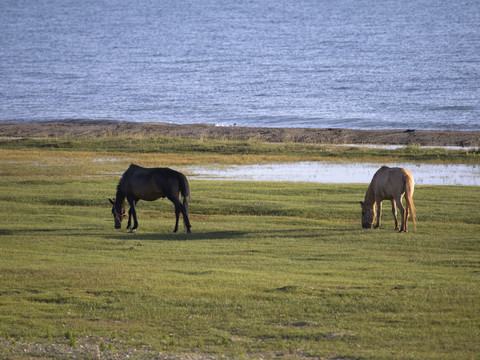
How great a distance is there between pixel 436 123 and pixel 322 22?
12322 centimetres

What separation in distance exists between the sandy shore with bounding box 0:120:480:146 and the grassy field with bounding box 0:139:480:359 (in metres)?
33.1

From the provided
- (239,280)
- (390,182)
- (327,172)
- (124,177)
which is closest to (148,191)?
(124,177)

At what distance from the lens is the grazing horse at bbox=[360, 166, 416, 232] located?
1941 centimetres

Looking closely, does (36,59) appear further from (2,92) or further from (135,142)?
(135,142)

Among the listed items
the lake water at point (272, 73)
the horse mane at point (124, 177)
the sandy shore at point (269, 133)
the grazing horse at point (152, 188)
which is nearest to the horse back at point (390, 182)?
the grazing horse at point (152, 188)

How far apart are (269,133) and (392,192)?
46858mm

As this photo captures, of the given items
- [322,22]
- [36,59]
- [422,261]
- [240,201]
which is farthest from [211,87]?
[422,261]

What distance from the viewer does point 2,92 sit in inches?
5118

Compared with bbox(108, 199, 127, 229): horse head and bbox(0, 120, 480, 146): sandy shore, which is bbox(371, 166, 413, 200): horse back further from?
bbox(0, 120, 480, 146): sandy shore

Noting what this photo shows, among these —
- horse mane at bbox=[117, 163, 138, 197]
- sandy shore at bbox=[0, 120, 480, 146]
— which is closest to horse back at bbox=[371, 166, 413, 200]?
horse mane at bbox=[117, 163, 138, 197]

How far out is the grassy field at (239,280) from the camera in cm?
955

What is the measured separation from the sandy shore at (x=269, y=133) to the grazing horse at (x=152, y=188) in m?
38.9

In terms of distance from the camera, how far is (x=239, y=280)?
1320 centimetres

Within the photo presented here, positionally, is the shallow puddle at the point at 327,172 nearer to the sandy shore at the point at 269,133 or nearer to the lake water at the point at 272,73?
the sandy shore at the point at 269,133
